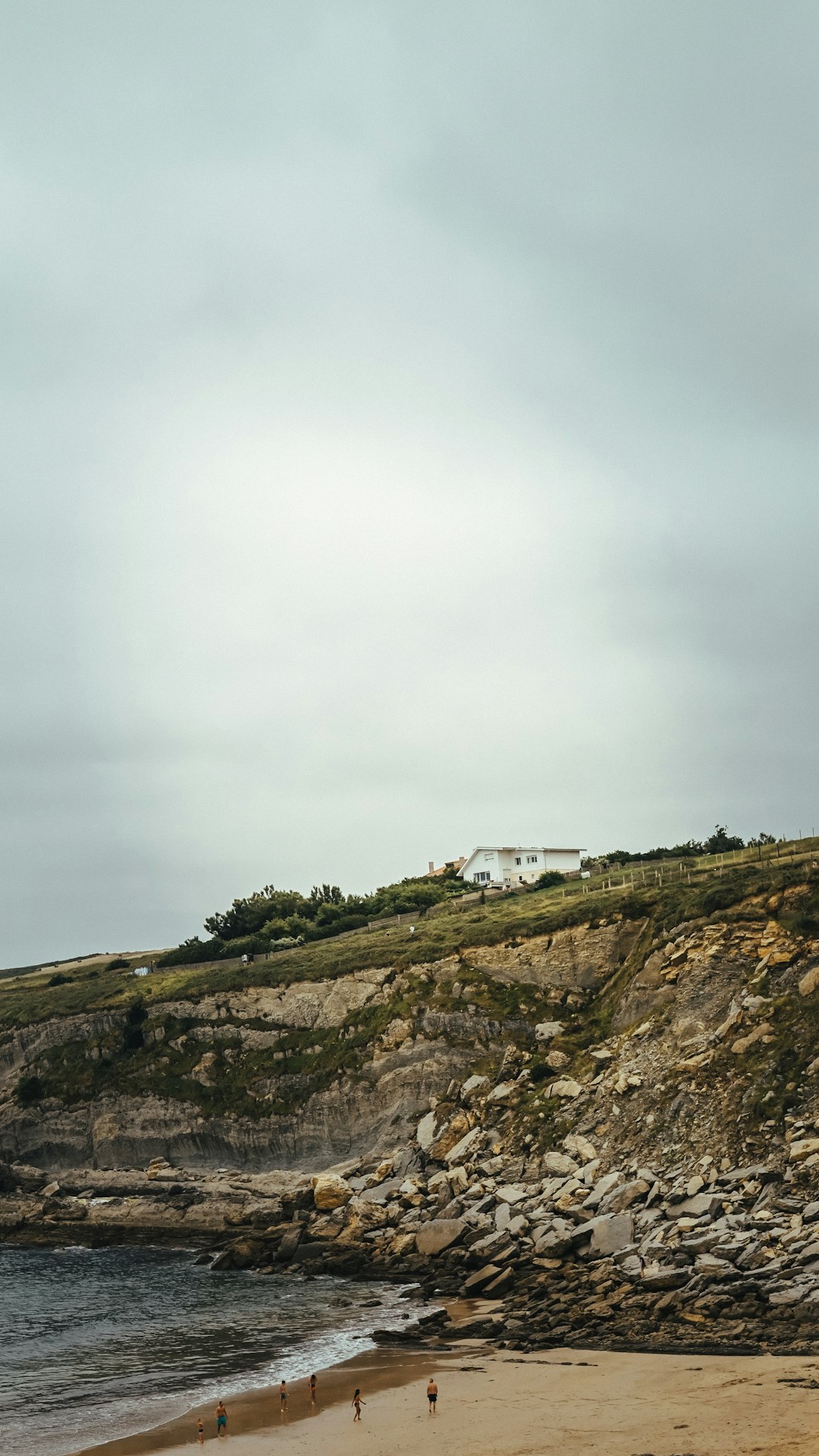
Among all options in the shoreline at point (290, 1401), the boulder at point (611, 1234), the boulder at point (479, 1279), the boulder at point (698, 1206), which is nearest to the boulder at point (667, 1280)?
the boulder at point (611, 1234)

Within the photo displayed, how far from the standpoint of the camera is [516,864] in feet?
429

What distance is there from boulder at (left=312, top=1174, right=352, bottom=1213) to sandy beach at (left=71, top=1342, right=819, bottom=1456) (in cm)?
2541

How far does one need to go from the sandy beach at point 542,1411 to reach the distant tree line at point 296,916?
72915 mm

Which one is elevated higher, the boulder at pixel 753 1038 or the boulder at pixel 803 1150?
the boulder at pixel 753 1038

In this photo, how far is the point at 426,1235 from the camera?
5406 centimetres

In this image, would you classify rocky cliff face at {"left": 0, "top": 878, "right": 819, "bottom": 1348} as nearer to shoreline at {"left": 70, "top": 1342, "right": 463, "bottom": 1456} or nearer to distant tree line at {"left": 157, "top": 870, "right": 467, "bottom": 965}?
shoreline at {"left": 70, "top": 1342, "right": 463, "bottom": 1456}

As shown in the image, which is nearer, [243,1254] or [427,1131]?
[243,1254]

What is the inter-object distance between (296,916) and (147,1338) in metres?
74.3


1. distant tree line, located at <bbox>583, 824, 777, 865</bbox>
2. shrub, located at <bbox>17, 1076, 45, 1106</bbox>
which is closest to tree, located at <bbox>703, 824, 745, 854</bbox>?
distant tree line, located at <bbox>583, 824, 777, 865</bbox>

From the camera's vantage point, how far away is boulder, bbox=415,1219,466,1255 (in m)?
53.2

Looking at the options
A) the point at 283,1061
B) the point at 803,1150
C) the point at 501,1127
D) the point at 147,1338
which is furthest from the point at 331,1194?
the point at 803,1150

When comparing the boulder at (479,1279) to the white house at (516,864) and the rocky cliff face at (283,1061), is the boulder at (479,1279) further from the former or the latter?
the white house at (516,864)

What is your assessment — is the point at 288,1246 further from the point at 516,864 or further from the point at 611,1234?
the point at 516,864

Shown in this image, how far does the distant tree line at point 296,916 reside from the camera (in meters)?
113
